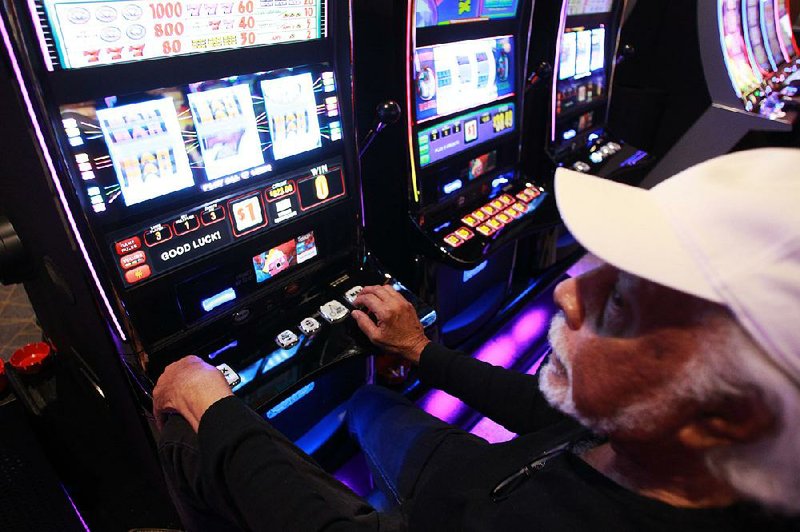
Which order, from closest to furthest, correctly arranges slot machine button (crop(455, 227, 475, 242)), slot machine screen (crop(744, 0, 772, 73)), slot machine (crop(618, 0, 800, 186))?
slot machine button (crop(455, 227, 475, 242))
slot machine (crop(618, 0, 800, 186))
slot machine screen (crop(744, 0, 772, 73))

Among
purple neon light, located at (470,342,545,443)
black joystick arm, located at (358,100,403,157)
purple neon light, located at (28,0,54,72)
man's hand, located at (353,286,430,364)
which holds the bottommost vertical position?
purple neon light, located at (470,342,545,443)

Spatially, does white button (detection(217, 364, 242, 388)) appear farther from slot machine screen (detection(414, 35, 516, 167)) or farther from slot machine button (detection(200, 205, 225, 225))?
slot machine screen (detection(414, 35, 516, 167))

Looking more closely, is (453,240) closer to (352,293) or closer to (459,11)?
(352,293)

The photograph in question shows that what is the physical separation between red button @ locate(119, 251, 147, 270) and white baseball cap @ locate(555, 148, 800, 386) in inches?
41.7

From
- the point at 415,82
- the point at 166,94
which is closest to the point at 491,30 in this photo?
the point at 415,82

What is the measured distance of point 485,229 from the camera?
236cm

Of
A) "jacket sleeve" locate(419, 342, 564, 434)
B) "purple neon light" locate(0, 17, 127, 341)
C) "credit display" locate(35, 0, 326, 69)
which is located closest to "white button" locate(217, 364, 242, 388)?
"purple neon light" locate(0, 17, 127, 341)

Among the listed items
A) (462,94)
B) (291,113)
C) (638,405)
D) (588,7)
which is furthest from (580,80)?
(638,405)

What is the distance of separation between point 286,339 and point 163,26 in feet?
3.02

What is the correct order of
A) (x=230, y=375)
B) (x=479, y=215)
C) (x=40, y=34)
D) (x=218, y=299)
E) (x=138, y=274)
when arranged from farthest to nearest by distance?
(x=479, y=215) → (x=218, y=299) → (x=230, y=375) → (x=138, y=274) → (x=40, y=34)

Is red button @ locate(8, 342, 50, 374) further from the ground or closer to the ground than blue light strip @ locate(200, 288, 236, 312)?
closer to the ground

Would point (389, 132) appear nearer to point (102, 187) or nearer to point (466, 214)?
point (466, 214)

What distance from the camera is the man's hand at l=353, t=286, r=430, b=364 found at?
1.69m

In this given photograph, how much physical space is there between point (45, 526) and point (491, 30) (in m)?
2.81
